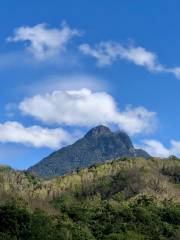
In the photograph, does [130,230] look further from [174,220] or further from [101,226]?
[174,220]

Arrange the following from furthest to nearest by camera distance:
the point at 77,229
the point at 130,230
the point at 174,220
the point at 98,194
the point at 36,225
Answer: the point at 98,194 → the point at 174,220 → the point at 130,230 → the point at 77,229 → the point at 36,225

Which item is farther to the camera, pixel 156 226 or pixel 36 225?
pixel 156 226

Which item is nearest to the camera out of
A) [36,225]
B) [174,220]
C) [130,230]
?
[36,225]

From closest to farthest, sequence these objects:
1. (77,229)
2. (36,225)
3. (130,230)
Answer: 1. (36,225)
2. (77,229)
3. (130,230)

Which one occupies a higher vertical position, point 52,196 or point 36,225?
point 52,196

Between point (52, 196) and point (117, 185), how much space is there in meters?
23.9

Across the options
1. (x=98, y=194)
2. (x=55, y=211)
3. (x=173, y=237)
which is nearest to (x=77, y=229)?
(x=173, y=237)

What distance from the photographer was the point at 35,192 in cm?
19975

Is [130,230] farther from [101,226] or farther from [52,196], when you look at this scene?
[52,196]

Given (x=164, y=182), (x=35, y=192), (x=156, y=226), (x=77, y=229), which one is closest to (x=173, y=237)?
(x=156, y=226)

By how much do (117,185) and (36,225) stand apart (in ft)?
365

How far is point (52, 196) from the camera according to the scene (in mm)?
199500

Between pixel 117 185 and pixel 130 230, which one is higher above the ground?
pixel 117 185

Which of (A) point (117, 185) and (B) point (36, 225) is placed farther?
(A) point (117, 185)
